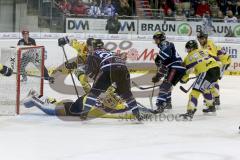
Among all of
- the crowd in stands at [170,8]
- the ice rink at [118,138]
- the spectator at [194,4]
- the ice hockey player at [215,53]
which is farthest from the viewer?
the spectator at [194,4]

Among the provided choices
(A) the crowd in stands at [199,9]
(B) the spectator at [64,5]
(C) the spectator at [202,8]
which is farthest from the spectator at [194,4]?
(B) the spectator at [64,5]

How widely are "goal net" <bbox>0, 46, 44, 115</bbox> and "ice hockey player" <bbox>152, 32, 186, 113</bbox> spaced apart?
1723 mm

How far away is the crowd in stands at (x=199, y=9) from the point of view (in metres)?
15.6

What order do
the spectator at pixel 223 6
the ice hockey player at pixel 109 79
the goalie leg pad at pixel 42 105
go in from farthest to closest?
the spectator at pixel 223 6
the goalie leg pad at pixel 42 105
the ice hockey player at pixel 109 79

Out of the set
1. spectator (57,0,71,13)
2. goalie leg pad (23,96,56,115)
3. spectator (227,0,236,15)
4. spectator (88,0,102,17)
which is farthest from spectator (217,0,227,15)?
goalie leg pad (23,96,56,115)

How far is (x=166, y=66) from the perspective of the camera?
898 cm

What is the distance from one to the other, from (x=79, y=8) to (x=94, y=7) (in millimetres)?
377

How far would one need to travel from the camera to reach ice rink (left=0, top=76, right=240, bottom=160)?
235 inches

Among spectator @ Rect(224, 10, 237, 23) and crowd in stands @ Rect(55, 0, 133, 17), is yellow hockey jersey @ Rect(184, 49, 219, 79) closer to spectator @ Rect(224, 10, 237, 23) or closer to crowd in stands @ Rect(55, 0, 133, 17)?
crowd in stands @ Rect(55, 0, 133, 17)

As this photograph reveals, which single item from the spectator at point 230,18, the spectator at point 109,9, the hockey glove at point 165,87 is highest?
the spectator at point 109,9

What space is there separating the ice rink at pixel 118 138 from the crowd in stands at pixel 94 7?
642 centimetres

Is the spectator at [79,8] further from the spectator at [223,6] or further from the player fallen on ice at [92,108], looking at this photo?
the player fallen on ice at [92,108]

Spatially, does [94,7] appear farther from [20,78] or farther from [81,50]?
[20,78]

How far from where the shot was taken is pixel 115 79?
7629 mm
